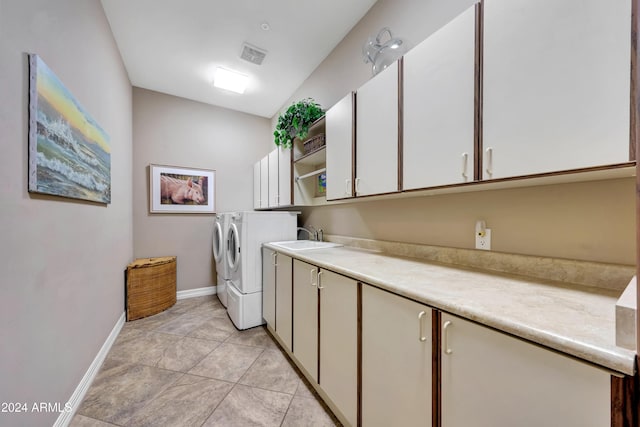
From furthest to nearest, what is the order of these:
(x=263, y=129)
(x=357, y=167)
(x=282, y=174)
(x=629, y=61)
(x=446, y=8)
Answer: (x=263, y=129) < (x=282, y=174) < (x=357, y=167) < (x=446, y=8) < (x=629, y=61)

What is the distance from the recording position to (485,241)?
124cm

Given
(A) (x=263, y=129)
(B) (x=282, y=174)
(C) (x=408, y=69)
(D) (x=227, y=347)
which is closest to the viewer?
(C) (x=408, y=69)

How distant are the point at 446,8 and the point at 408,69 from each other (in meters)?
0.57

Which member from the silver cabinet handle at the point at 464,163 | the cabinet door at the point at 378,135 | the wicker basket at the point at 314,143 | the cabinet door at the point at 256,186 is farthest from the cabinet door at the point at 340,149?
the cabinet door at the point at 256,186

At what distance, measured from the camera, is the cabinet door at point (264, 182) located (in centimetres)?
324

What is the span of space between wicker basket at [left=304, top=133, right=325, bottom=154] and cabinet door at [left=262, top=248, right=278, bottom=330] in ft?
3.51

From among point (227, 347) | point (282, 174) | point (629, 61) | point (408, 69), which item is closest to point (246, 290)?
point (227, 347)

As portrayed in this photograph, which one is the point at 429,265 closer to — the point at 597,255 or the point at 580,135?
the point at 597,255

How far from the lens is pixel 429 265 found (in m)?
1.34

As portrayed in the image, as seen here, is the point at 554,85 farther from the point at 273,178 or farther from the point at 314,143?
the point at 273,178

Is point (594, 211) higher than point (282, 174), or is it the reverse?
point (282, 174)

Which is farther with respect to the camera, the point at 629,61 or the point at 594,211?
the point at 594,211

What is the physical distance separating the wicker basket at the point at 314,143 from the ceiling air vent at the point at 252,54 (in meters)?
1.07

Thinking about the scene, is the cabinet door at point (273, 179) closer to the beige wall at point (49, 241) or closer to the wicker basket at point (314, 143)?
the wicker basket at point (314, 143)
